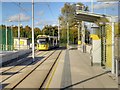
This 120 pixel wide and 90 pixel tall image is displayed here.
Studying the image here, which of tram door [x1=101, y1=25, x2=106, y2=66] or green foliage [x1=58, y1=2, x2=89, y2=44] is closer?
tram door [x1=101, y1=25, x2=106, y2=66]

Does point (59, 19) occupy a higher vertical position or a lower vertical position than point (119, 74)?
higher

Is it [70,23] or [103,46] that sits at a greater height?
[70,23]

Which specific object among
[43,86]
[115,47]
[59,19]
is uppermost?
[59,19]

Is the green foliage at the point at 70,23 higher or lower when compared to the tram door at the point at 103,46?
higher

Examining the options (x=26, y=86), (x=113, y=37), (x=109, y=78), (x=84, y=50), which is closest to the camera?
(x=26, y=86)

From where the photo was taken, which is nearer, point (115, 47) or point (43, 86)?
point (43, 86)

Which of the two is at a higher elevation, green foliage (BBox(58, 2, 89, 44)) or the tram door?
green foliage (BBox(58, 2, 89, 44))

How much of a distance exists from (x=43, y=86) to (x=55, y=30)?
106686 mm

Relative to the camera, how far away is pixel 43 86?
1447 centimetres

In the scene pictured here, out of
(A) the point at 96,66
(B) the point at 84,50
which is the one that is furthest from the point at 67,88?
(B) the point at 84,50

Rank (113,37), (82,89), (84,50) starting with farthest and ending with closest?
(84,50)
(113,37)
(82,89)

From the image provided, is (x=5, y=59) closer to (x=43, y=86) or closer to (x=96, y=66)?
(x=96, y=66)

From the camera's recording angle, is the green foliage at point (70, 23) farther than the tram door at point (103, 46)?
Yes

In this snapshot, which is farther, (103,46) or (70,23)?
(70,23)
